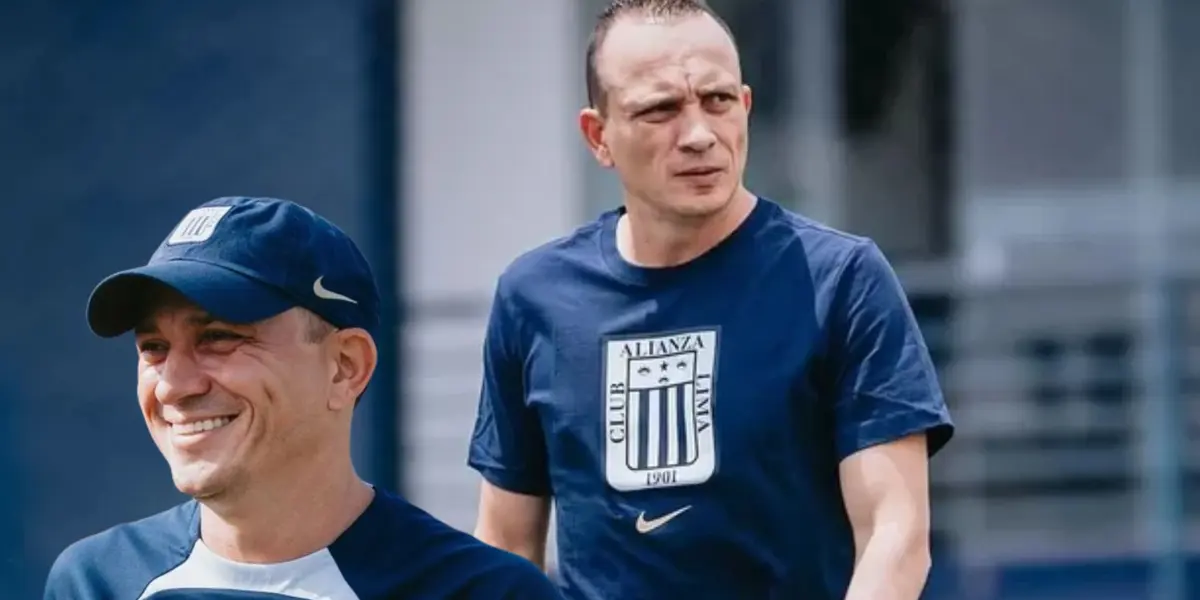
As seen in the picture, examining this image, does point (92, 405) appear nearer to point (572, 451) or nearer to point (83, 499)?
point (83, 499)

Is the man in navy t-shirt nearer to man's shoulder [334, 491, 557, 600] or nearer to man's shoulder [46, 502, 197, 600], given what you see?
man's shoulder [334, 491, 557, 600]

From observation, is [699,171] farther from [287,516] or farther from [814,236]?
[287,516]

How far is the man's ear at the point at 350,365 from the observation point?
9.60 ft

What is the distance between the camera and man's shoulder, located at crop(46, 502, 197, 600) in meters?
2.94

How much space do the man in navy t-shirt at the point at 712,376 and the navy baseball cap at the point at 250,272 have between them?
716 mm

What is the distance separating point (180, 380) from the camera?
2.83 m

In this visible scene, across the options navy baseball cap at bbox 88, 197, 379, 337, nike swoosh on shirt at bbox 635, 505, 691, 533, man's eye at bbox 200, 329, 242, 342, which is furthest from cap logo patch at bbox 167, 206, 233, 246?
nike swoosh on shirt at bbox 635, 505, 691, 533

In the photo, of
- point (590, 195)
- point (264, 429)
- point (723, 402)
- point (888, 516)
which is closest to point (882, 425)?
point (888, 516)

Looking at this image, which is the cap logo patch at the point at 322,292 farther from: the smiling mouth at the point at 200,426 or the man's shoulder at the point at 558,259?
the man's shoulder at the point at 558,259

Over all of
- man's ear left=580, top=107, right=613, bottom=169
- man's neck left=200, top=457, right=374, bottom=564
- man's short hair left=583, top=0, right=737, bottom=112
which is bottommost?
man's neck left=200, top=457, right=374, bottom=564

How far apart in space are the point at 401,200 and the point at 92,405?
112cm

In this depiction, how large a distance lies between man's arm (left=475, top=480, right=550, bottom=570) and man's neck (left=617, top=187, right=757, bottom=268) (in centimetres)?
43

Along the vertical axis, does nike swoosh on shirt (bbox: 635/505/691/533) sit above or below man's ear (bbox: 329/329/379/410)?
below

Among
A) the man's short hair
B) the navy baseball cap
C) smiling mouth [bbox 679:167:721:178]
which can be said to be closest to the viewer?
the navy baseball cap
